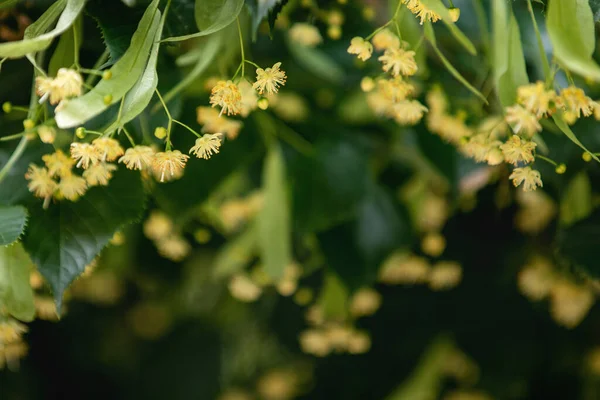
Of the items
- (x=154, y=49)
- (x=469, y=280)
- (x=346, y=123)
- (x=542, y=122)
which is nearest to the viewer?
(x=154, y=49)

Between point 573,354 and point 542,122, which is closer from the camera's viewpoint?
point 542,122

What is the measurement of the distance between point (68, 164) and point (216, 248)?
57cm

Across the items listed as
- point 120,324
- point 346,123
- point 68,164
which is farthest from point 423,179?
point 120,324

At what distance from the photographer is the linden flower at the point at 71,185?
40 centimetres

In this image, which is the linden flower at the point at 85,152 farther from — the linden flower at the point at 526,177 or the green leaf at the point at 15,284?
the linden flower at the point at 526,177

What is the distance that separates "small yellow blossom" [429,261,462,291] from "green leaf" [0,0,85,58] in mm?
614

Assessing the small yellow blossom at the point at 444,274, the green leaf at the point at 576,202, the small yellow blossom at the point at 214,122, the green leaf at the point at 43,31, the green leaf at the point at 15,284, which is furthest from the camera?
the small yellow blossom at the point at 444,274

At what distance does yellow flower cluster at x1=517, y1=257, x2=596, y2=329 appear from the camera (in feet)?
2.44

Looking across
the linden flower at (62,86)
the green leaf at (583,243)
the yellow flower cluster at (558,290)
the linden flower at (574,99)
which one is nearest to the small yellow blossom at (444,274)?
the yellow flower cluster at (558,290)

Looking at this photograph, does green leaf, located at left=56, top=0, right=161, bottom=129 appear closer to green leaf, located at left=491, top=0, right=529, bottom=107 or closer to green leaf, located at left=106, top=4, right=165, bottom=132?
green leaf, located at left=106, top=4, right=165, bottom=132

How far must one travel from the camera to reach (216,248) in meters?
0.96

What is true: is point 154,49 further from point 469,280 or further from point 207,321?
point 207,321

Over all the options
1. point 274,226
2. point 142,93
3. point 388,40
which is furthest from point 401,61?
point 274,226

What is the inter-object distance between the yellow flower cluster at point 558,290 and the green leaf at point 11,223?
649 millimetres
